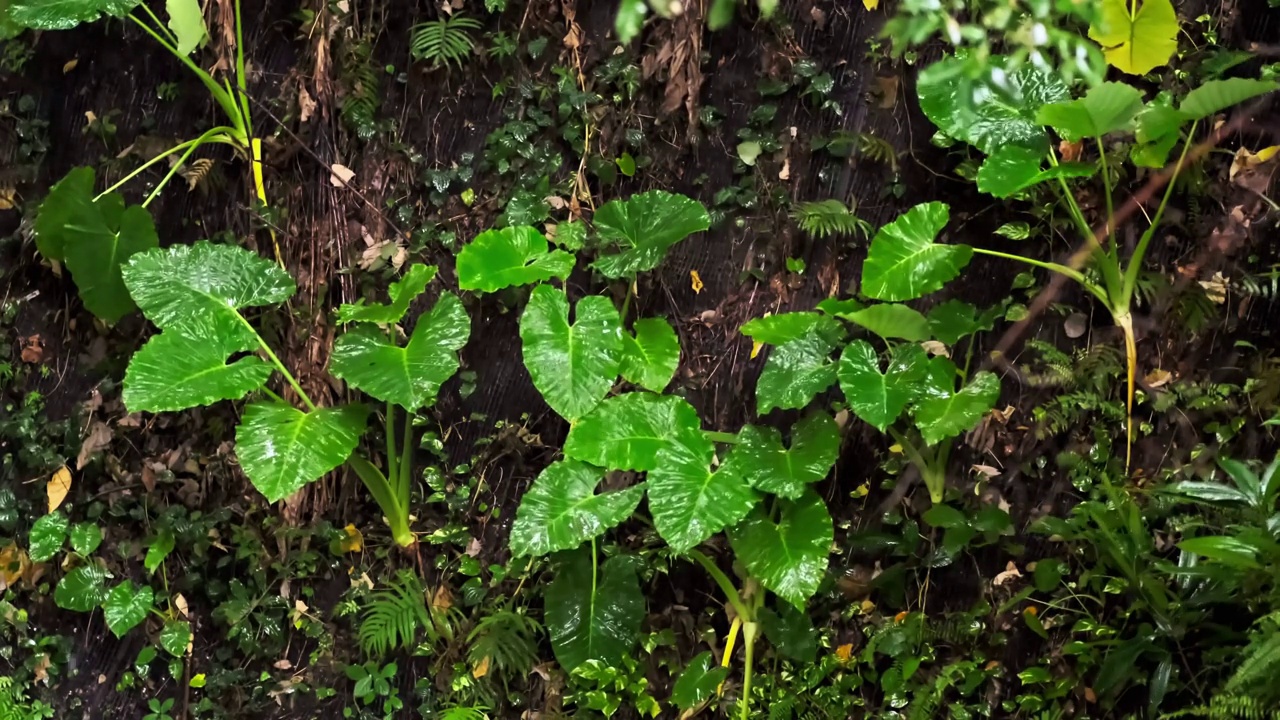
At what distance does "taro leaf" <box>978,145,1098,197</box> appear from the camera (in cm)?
187

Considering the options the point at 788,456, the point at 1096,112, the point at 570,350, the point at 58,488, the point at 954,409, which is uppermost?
the point at 1096,112

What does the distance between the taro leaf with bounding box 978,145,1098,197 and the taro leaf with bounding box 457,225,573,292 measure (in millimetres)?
965

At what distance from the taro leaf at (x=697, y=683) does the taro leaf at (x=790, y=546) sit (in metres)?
0.29

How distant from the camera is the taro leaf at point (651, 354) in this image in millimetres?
2035

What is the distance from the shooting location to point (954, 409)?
6.08 feet

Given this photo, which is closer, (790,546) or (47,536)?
(790,546)

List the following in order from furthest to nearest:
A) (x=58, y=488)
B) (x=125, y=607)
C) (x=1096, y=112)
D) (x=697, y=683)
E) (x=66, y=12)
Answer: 1. (x=58, y=488)
2. (x=125, y=607)
3. (x=66, y=12)
4. (x=697, y=683)
5. (x=1096, y=112)

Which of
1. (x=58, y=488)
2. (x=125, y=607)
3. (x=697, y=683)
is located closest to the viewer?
(x=697, y=683)

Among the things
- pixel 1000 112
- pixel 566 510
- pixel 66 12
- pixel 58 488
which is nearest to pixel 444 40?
pixel 66 12

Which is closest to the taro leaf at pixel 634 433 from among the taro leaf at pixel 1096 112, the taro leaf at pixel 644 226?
the taro leaf at pixel 644 226

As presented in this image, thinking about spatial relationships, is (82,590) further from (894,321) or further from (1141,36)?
(1141,36)

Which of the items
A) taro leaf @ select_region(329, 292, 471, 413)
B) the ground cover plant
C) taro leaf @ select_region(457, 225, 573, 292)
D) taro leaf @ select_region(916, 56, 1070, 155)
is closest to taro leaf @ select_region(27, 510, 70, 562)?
the ground cover plant

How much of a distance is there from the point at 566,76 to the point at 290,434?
1.19 meters

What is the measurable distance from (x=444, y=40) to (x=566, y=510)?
136 centimetres
